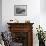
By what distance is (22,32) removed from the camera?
557 cm

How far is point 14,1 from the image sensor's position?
5.69 m

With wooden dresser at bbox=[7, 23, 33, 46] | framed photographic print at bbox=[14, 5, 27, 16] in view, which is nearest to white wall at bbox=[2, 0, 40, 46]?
framed photographic print at bbox=[14, 5, 27, 16]

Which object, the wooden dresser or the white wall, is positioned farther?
the white wall

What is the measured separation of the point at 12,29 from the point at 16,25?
0.22m

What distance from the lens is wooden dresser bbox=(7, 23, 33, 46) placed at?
5492 mm

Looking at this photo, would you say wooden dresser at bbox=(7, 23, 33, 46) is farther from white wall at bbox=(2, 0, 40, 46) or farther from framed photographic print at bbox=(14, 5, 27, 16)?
framed photographic print at bbox=(14, 5, 27, 16)

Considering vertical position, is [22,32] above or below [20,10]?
below

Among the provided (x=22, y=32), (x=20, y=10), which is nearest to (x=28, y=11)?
Result: (x=20, y=10)

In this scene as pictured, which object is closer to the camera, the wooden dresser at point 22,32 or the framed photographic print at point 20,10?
the wooden dresser at point 22,32

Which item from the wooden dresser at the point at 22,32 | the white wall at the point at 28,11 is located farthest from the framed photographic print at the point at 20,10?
the wooden dresser at the point at 22,32

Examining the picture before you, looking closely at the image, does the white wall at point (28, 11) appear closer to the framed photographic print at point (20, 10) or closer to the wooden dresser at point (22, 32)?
the framed photographic print at point (20, 10)

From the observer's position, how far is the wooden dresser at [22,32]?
5.49 metres

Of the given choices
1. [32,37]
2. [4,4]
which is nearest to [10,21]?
[4,4]

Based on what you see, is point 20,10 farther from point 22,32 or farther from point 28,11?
point 22,32
